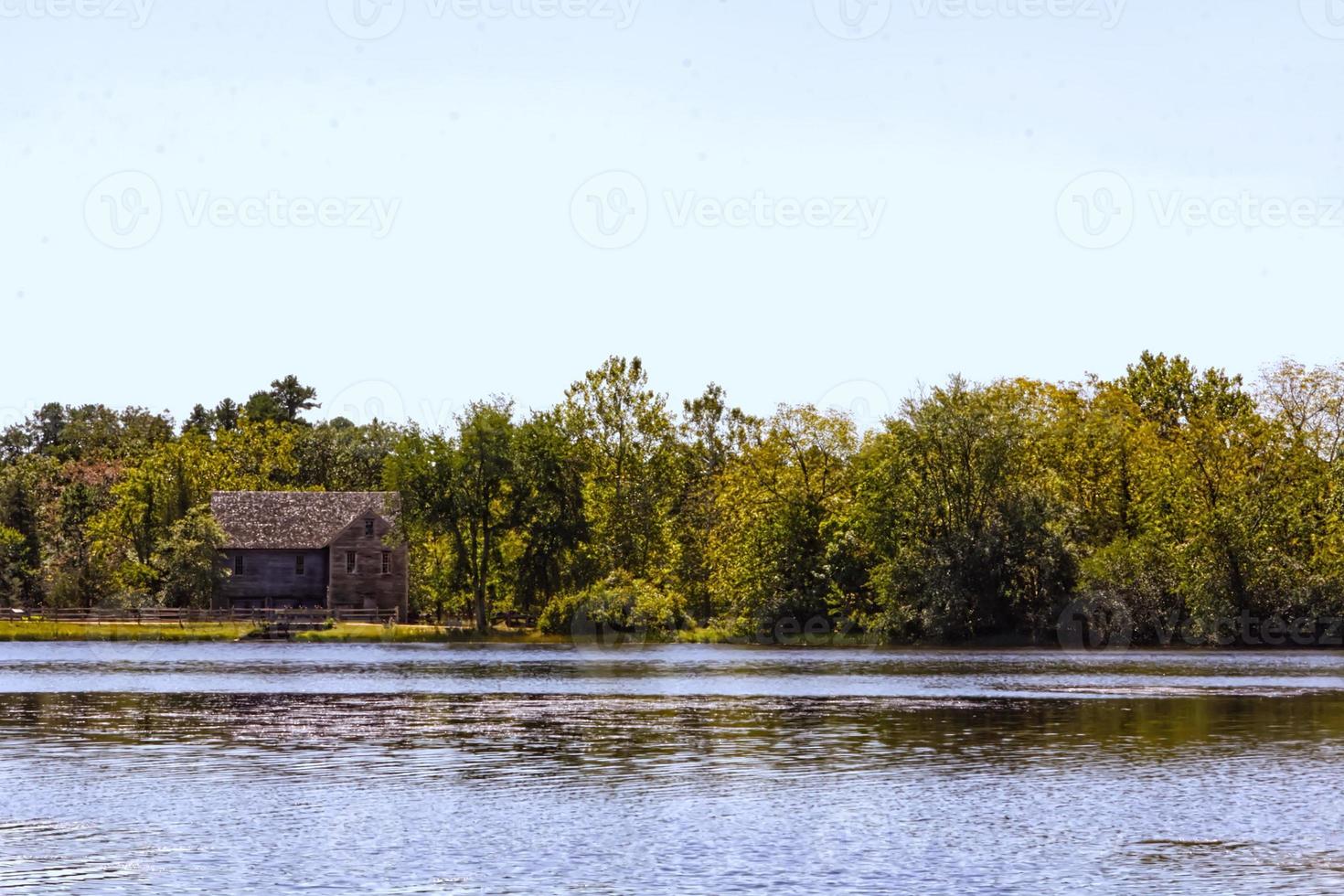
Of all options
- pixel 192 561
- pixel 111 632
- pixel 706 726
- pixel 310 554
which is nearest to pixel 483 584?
pixel 310 554

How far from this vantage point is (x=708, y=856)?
25859 mm

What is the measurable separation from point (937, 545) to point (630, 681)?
41.2 m

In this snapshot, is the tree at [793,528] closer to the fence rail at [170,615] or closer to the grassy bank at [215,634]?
the grassy bank at [215,634]

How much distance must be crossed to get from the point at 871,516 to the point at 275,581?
55010mm

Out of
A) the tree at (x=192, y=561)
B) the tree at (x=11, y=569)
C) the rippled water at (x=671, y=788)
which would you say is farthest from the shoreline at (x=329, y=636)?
the rippled water at (x=671, y=788)

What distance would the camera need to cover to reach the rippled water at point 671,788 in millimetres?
24609

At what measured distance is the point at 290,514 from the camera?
14300 centimetres

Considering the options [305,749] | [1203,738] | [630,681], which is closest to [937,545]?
[630,681]

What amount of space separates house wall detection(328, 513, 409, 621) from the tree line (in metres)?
3.57

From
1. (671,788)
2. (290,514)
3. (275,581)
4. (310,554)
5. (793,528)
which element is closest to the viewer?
(671,788)

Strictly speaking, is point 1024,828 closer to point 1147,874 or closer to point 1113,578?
point 1147,874

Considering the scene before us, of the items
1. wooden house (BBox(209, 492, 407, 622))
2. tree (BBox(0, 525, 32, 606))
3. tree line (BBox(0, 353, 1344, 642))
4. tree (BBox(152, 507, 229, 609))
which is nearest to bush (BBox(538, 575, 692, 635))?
tree line (BBox(0, 353, 1344, 642))

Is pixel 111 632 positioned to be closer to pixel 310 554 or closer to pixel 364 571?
pixel 310 554

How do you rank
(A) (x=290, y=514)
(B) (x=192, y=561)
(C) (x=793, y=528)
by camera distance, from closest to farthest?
1. (C) (x=793, y=528)
2. (B) (x=192, y=561)
3. (A) (x=290, y=514)
